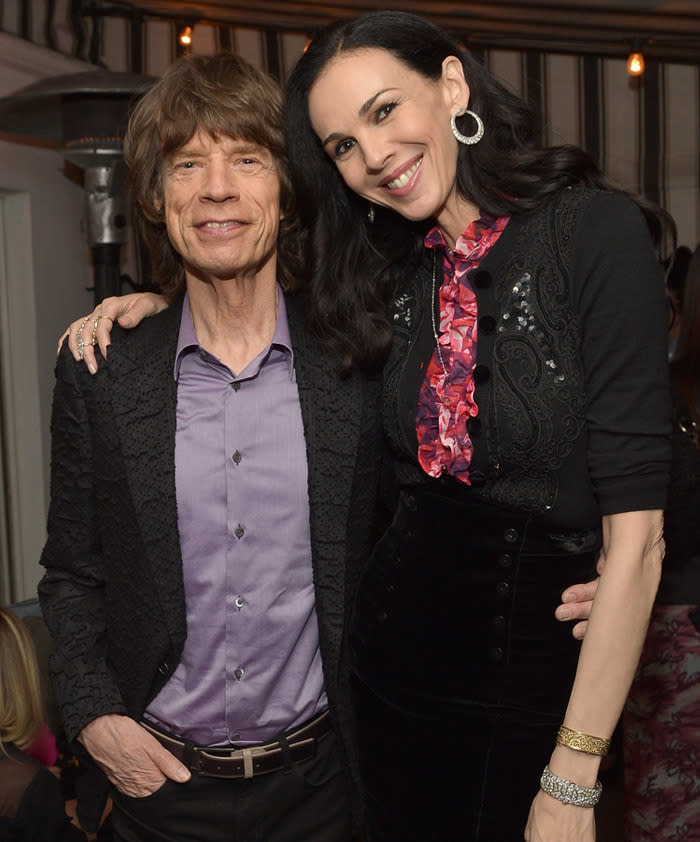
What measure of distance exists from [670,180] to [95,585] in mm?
3872

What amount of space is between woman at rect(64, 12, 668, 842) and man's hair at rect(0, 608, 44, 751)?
90 centimetres

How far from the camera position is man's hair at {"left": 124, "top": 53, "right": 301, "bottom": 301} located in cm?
166

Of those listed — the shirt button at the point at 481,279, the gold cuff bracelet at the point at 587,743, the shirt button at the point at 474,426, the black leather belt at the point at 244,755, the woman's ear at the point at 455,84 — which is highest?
the woman's ear at the point at 455,84

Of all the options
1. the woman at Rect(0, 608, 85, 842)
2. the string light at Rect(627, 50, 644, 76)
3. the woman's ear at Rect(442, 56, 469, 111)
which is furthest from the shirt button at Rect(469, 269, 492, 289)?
the string light at Rect(627, 50, 644, 76)

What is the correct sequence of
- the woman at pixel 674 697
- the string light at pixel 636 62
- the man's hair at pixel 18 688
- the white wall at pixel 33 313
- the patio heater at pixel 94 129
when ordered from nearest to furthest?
the man's hair at pixel 18 688
the woman at pixel 674 697
the patio heater at pixel 94 129
the white wall at pixel 33 313
the string light at pixel 636 62

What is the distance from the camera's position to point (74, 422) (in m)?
1.69

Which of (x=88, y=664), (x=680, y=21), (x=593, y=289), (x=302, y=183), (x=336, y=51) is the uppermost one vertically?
(x=680, y=21)

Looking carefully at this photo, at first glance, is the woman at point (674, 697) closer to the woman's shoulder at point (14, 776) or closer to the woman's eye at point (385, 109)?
the woman's eye at point (385, 109)

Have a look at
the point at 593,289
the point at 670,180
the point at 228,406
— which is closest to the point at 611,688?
the point at 593,289

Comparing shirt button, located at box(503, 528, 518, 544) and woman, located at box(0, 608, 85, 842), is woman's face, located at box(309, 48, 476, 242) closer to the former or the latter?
shirt button, located at box(503, 528, 518, 544)

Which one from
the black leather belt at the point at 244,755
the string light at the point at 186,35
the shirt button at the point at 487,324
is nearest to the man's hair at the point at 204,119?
the shirt button at the point at 487,324

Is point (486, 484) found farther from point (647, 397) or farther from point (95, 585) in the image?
point (95, 585)

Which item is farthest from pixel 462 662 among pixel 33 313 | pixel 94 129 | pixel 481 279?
pixel 33 313

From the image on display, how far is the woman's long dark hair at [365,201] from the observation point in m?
1.50
